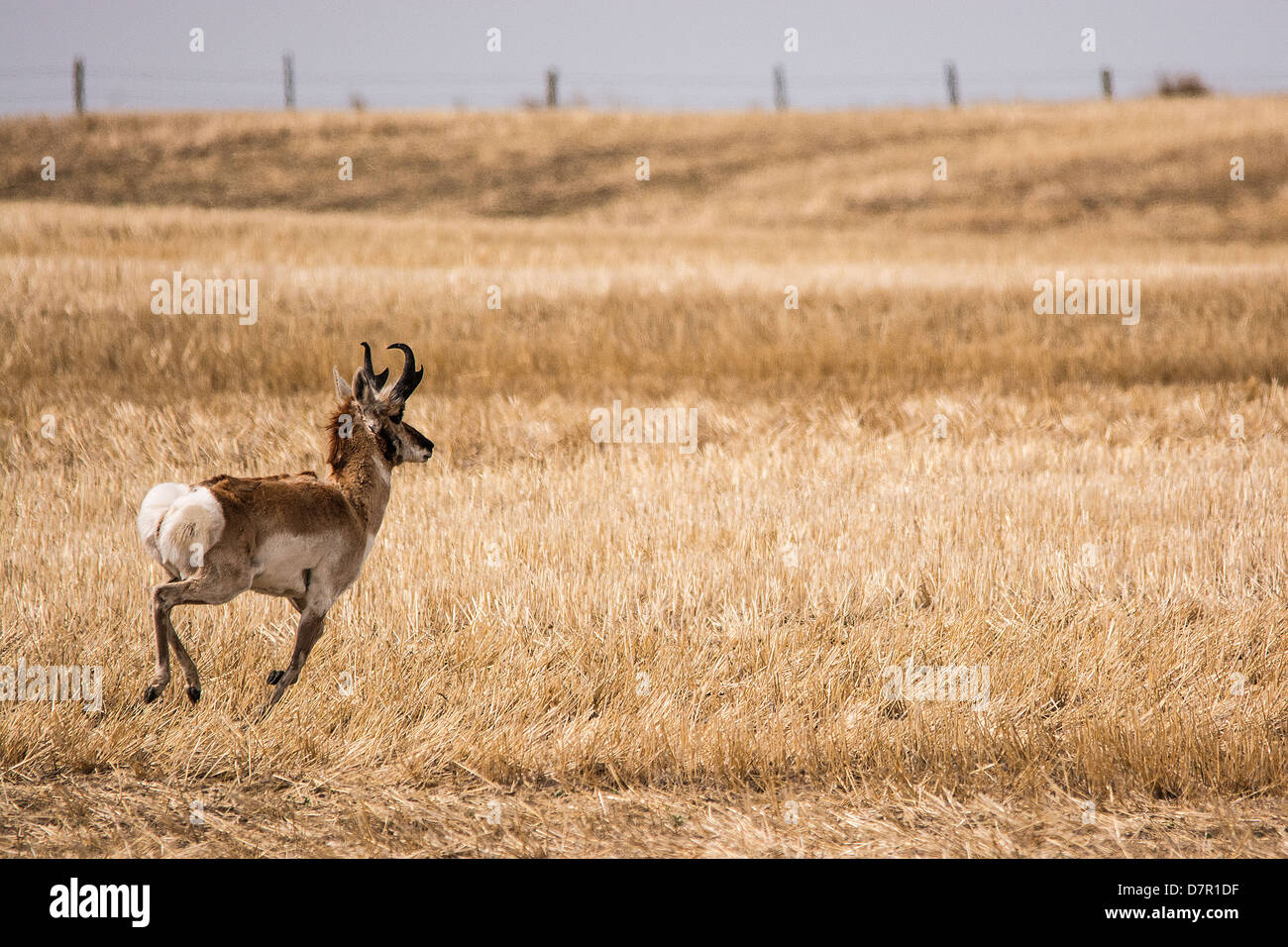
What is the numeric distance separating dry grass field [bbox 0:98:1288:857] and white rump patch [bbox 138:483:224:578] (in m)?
1.15

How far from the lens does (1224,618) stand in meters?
6.13

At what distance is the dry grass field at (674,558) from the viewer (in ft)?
14.4

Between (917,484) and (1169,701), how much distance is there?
415 cm

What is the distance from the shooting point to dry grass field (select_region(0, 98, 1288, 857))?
14.4 ft

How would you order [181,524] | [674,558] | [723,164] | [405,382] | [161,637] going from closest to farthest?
[181,524]
[161,637]
[405,382]
[674,558]
[723,164]

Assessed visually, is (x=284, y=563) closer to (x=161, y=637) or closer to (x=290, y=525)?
(x=290, y=525)

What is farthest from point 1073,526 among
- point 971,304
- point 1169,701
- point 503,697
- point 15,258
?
point 15,258

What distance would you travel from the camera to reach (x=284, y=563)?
392 cm

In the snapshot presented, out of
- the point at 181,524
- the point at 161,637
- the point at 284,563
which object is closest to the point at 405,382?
the point at 284,563

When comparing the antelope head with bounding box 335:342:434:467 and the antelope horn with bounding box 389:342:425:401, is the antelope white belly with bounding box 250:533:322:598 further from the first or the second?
the antelope horn with bounding box 389:342:425:401

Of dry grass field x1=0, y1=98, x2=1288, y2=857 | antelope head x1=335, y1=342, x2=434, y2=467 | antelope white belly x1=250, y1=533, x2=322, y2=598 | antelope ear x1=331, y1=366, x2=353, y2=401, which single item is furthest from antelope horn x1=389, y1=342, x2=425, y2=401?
dry grass field x1=0, y1=98, x2=1288, y2=857

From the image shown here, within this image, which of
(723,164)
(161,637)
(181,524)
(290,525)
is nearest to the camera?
(181,524)

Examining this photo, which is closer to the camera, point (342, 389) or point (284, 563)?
point (284, 563)

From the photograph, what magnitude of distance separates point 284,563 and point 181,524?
0.43m
